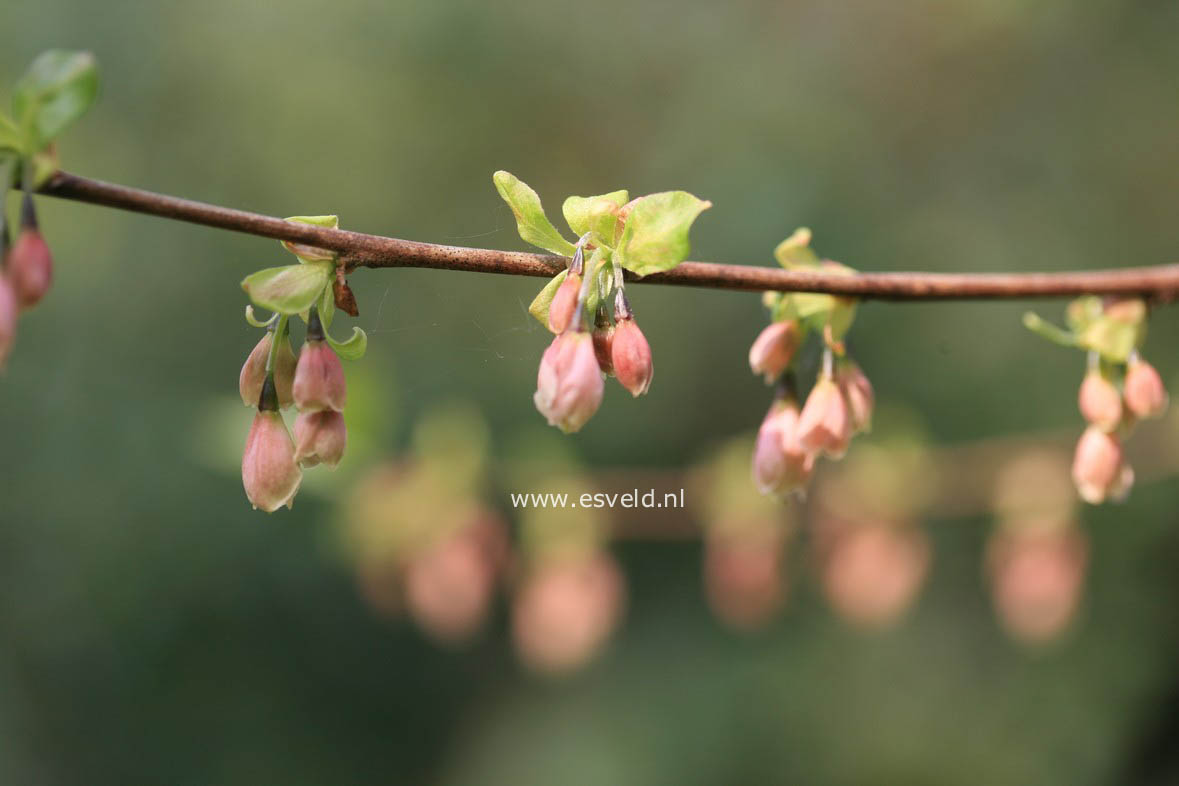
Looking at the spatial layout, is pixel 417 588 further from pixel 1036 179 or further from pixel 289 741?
pixel 1036 179

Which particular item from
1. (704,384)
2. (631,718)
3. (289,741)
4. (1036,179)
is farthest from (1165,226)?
(289,741)

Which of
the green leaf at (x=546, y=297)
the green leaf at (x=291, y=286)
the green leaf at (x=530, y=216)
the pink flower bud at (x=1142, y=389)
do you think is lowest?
the pink flower bud at (x=1142, y=389)

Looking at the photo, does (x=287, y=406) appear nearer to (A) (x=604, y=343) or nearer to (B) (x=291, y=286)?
(B) (x=291, y=286)

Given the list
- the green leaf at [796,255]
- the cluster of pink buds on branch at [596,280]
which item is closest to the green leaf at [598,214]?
the cluster of pink buds on branch at [596,280]

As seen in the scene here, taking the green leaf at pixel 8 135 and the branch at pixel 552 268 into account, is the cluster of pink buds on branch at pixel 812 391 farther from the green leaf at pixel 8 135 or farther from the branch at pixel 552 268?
the green leaf at pixel 8 135

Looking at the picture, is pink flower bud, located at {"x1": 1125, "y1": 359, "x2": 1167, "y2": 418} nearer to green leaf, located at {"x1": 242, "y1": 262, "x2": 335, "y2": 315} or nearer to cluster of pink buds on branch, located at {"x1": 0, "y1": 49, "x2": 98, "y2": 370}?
green leaf, located at {"x1": 242, "y1": 262, "x2": 335, "y2": 315}

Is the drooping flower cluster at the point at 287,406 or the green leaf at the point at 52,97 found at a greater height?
the green leaf at the point at 52,97

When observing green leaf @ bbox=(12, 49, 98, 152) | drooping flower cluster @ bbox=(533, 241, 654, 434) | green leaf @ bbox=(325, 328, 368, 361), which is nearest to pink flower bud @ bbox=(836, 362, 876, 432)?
drooping flower cluster @ bbox=(533, 241, 654, 434)

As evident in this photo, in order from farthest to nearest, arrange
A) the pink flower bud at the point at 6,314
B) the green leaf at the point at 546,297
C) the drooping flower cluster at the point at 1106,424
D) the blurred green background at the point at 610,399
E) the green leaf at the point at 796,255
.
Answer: the blurred green background at the point at 610,399 < the drooping flower cluster at the point at 1106,424 < the green leaf at the point at 796,255 < the green leaf at the point at 546,297 < the pink flower bud at the point at 6,314
